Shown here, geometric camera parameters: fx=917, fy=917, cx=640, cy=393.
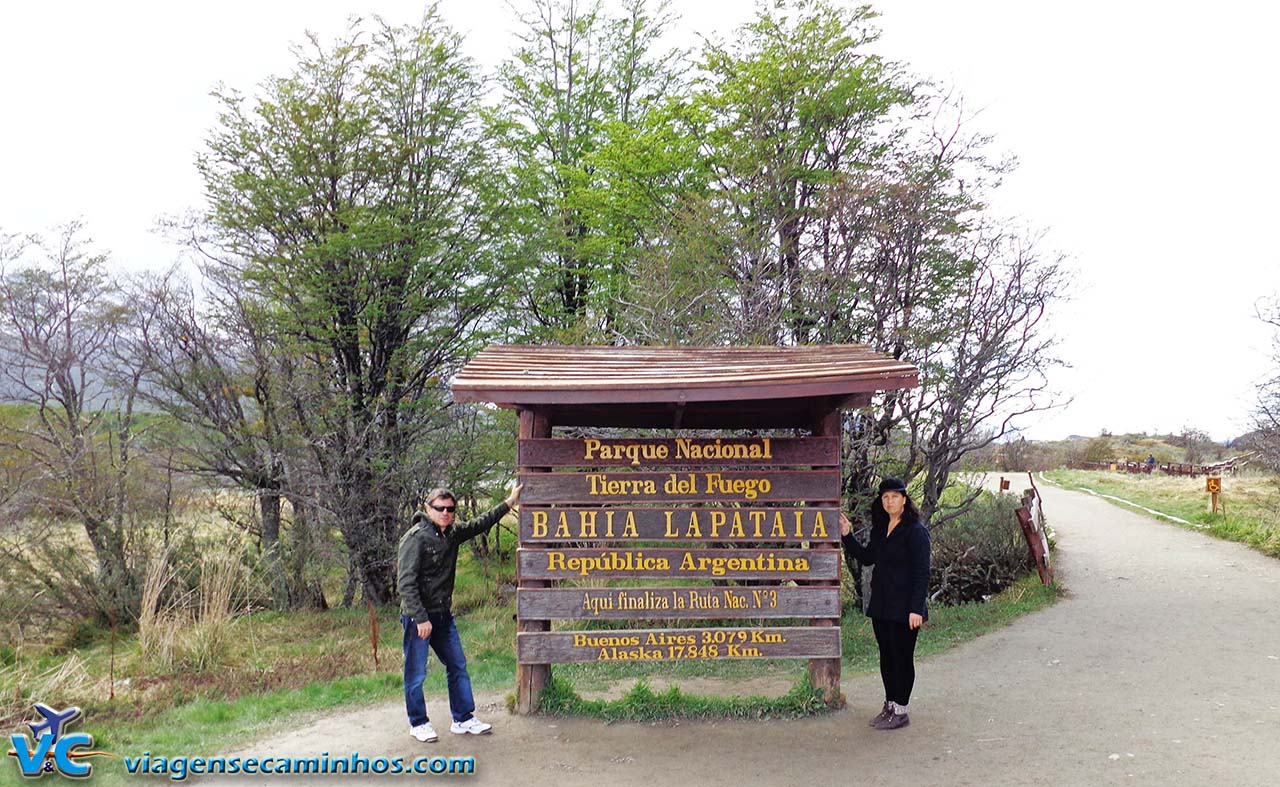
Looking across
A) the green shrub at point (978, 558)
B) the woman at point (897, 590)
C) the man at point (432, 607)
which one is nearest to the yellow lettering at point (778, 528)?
the woman at point (897, 590)

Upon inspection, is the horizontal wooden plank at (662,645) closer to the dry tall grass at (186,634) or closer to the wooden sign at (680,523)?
the wooden sign at (680,523)

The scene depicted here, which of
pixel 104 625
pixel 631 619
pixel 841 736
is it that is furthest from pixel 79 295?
pixel 841 736

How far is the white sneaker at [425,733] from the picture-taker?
6.73 metres

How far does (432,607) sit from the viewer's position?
671 centimetres

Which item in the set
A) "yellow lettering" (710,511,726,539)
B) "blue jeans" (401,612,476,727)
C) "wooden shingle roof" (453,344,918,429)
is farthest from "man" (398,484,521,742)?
"yellow lettering" (710,511,726,539)

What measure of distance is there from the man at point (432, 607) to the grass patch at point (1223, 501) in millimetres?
15643

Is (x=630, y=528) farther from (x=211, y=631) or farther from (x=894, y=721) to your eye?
(x=211, y=631)

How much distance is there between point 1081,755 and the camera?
6242 millimetres

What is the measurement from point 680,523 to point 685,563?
1.08 ft

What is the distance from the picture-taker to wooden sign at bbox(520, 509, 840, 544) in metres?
7.30

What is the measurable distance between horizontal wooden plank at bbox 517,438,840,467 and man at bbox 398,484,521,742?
623 millimetres

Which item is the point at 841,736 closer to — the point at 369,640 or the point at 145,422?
the point at 369,640

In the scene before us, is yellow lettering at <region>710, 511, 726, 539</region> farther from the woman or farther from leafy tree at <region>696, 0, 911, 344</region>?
leafy tree at <region>696, 0, 911, 344</region>

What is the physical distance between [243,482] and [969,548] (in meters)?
13.4
